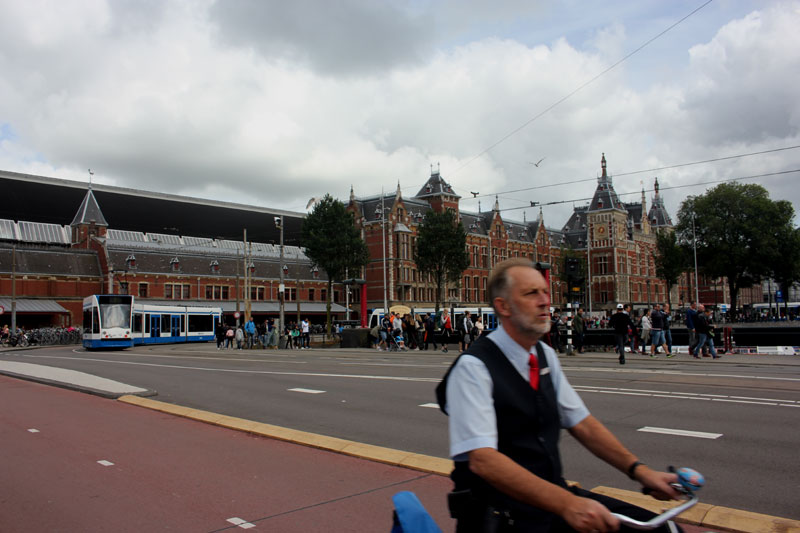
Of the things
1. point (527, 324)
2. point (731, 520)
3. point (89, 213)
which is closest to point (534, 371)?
point (527, 324)

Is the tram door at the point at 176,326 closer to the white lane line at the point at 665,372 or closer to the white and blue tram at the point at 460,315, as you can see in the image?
the white and blue tram at the point at 460,315

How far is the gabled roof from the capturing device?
7162 centimetres

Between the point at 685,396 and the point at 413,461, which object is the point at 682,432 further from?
the point at 413,461

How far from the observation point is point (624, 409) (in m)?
10.0

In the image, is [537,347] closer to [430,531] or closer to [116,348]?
[430,531]

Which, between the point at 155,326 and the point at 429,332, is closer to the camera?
the point at 429,332

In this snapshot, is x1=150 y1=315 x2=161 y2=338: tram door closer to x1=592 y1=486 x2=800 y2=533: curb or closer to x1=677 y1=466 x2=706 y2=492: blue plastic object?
x1=592 y1=486 x2=800 y2=533: curb

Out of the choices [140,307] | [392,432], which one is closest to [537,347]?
[392,432]

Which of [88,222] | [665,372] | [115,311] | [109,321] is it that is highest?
[88,222]

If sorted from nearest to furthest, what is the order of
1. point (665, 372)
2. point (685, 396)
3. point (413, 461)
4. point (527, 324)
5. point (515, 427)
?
1. point (515, 427)
2. point (527, 324)
3. point (413, 461)
4. point (685, 396)
5. point (665, 372)

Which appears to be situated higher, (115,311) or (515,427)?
(115,311)

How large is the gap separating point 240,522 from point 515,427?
3.33m

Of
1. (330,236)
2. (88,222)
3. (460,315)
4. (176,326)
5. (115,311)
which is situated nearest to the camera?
(115,311)

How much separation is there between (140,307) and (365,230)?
3344 cm
